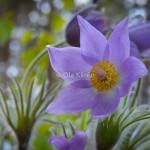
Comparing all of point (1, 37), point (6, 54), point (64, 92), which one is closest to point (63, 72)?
point (64, 92)

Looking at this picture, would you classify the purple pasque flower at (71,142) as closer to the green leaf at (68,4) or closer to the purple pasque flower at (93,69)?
the purple pasque flower at (93,69)

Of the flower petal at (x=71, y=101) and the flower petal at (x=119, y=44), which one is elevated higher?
the flower petal at (x=119, y=44)

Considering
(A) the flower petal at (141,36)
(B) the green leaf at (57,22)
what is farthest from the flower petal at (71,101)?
(B) the green leaf at (57,22)

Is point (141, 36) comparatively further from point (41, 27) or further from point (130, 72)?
point (41, 27)

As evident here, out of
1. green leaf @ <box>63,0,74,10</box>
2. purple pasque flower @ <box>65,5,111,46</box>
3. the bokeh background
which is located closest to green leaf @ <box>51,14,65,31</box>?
the bokeh background

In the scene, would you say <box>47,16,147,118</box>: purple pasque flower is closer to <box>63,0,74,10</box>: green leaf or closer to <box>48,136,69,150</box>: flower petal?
<box>48,136,69,150</box>: flower petal

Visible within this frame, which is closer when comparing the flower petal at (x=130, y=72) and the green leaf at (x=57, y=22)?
the flower petal at (x=130, y=72)
